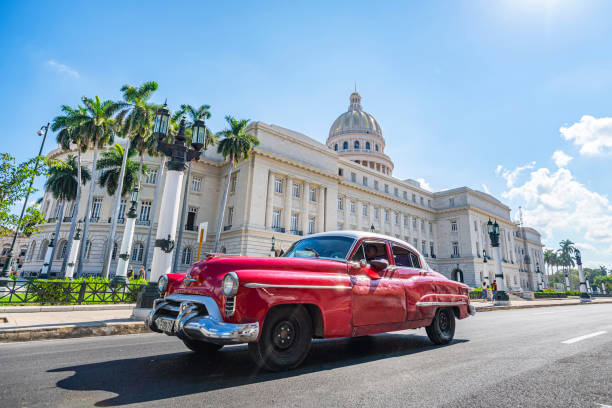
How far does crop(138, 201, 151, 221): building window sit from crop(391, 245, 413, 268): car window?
3451cm

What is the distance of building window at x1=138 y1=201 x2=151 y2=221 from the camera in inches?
1371

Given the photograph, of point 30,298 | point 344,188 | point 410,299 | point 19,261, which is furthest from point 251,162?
point 19,261

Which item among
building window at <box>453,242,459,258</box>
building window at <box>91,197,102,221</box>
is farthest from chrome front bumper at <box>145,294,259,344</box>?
building window at <box>453,242,459,258</box>

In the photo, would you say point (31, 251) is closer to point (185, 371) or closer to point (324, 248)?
point (185, 371)

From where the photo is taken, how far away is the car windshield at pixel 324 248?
471cm

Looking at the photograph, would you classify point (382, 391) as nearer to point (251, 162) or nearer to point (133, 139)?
point (133, 139)

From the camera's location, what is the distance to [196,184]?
3822cm

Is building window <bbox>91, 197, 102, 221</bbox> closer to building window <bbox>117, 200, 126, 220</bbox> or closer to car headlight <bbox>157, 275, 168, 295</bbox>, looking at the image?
building window <bbox>117, 200, 126, 220</bbox>

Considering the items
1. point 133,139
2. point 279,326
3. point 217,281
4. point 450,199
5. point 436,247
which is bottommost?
point 279,326

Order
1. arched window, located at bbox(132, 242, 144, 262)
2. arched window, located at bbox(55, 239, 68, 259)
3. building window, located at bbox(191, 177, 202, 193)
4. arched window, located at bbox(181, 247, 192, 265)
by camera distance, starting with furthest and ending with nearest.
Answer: building window, located at bbox(191, 177, 202, 193) → arched window, located at bbox(181, 247, 192, 265) → arched window, located at bbox(55, 239, 68, 259) → arched window, located at bbox(132, 242, 144, 262)

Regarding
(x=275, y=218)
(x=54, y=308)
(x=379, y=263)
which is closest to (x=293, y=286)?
(x=379, y=263)

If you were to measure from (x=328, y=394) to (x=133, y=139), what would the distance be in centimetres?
2919

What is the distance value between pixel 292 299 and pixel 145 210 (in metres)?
35.8

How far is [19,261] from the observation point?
234 feet
